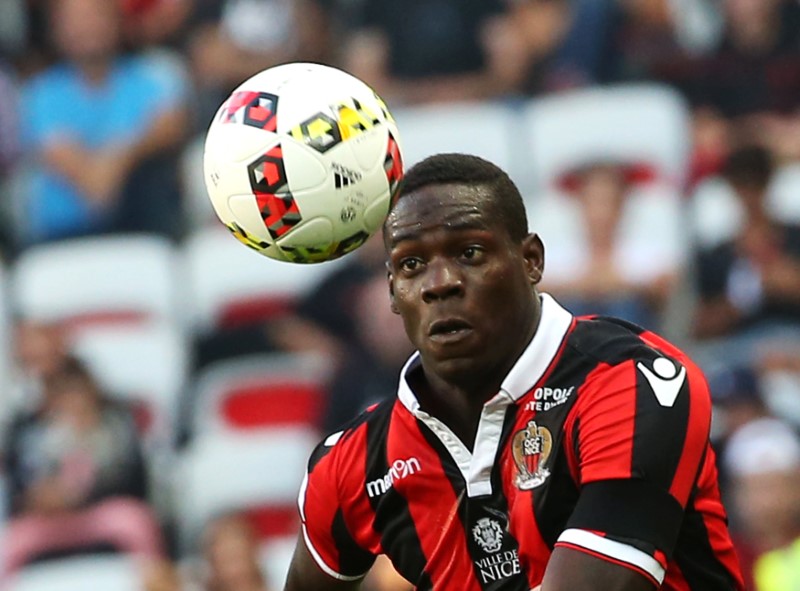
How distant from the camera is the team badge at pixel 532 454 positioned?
364cm

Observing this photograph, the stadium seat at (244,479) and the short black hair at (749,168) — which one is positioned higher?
the short black hair at (749,168)

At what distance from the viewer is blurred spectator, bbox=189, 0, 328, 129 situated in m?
9.62

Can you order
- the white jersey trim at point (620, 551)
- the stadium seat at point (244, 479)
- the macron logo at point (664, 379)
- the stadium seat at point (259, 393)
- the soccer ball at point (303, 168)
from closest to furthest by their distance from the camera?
the white jersey trim at point (620, 551)
the macron logo at point (664, 379)
the soccer ball at point (303, 168)
the stadium seat at point (244, 479)
the stadium seat at point (259, 393)

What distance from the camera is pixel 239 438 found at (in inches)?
350

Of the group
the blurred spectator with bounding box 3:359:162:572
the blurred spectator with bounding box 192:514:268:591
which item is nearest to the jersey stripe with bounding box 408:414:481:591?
the blurred spectator with bounding box 192:514:268:591

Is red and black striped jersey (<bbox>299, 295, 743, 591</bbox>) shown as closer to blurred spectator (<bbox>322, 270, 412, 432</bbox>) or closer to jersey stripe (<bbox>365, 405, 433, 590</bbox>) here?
jersey stripe (<bbox>365, 405, 433, 590</bbox>)

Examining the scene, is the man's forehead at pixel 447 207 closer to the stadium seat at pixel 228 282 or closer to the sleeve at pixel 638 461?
the sleeve at pixel 638 461

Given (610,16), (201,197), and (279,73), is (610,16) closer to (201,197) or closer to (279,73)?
(201,197)

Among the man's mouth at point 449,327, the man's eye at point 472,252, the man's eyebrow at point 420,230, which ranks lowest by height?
the man's mouth at point 449,327

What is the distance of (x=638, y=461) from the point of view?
346 cm

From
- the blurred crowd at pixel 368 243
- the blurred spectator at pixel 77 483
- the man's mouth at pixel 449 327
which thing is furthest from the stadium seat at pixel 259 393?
the man's mouth at pixel 449 327

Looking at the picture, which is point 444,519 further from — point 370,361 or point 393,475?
point 370,361

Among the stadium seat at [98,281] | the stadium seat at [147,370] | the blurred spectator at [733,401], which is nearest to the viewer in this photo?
the blurred spectator at [733,401]

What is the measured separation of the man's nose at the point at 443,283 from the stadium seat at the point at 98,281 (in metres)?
5.72
